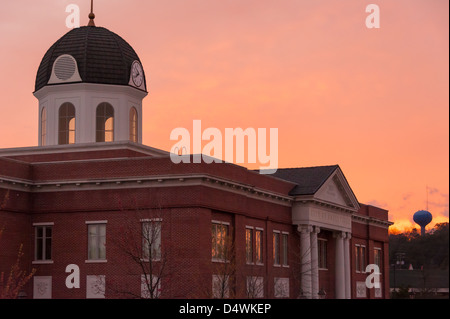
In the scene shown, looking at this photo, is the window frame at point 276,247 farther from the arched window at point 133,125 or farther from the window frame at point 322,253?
the arched window at point 133,125

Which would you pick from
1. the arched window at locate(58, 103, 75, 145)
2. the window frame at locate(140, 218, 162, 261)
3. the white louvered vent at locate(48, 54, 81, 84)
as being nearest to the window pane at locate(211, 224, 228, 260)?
the window frame at locate(140, 218, 162, 261)

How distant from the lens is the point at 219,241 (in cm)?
4731

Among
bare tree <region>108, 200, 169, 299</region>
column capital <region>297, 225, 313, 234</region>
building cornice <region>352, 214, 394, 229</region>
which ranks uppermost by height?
building cornice <region>352, 214, 394, 229</region>

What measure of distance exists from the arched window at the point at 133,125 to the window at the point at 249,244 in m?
8.38

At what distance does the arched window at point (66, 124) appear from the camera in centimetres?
5238

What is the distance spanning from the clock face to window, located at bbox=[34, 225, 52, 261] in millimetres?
10055

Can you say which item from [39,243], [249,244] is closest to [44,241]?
[39,243]

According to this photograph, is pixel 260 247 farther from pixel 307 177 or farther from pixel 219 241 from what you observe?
pixel 307 177

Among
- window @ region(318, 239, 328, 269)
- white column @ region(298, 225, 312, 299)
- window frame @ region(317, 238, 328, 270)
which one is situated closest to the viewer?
white column @ region(298, 225, 312, 299)

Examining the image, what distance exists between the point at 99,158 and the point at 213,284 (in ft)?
32.8

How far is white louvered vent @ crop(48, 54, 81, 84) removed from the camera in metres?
52.4

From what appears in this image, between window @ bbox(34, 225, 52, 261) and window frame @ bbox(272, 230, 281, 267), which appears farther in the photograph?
window frame @ bbox(272, 230, 281, 267)

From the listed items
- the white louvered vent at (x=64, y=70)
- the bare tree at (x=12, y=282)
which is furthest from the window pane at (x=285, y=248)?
the bare tree at (x=12, y=282)

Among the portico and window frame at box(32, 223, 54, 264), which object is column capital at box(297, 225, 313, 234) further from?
window frame at box(32, 223, 54, 264)
